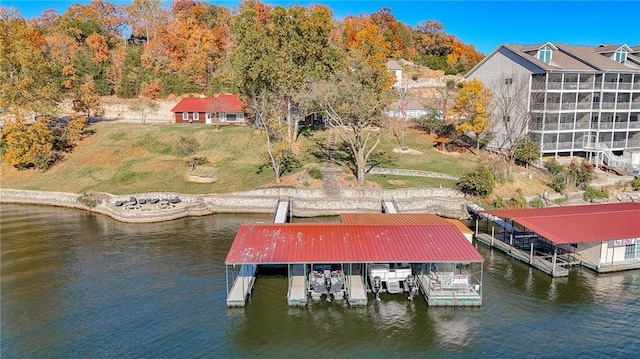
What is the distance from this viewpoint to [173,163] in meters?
63.3

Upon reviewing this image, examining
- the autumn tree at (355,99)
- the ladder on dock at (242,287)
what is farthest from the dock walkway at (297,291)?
the autumn tree at (355,99)

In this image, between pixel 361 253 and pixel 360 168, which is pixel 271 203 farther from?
pixel 361 253

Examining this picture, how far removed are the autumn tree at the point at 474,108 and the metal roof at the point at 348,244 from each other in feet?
114

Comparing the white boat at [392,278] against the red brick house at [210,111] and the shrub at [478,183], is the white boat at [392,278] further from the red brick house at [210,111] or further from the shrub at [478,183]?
the red brick house at [210,111]

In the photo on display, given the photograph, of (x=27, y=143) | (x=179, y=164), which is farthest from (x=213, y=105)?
(x=27, y=143)

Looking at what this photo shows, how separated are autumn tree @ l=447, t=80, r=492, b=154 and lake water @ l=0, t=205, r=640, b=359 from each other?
101 ft

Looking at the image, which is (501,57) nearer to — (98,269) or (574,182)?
(574,182)

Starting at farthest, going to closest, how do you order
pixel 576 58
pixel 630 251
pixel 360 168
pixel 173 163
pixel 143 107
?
pixel 143 107 → pixel 576 58 → pixel 173 163 → pixel 360 168 → pixel 630 251

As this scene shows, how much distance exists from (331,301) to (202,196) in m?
27.6

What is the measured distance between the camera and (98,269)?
35000mm

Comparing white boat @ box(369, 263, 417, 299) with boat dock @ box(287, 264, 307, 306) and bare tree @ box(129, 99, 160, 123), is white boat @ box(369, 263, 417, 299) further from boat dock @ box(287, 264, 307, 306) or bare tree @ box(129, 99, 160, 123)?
bare tree @ box(129, 99, 160, 123)

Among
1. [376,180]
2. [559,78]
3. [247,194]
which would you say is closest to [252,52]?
[247,194]

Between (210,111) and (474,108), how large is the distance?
44859mm

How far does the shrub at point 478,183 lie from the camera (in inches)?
1984
